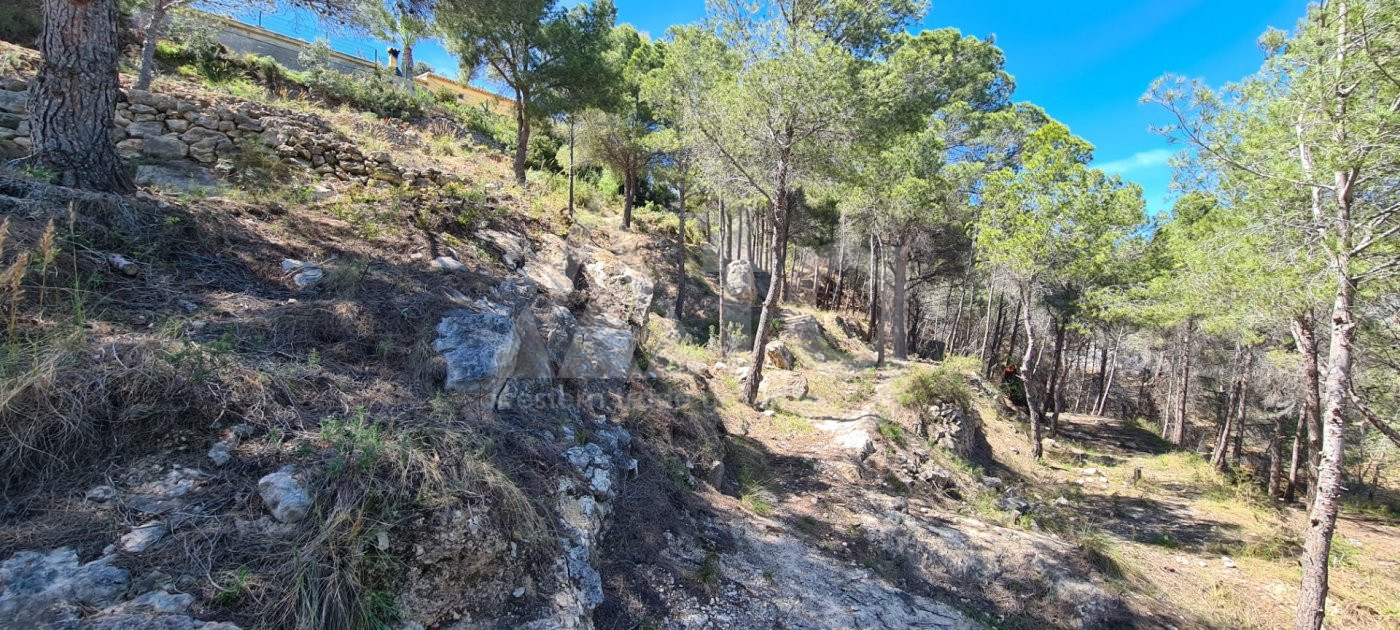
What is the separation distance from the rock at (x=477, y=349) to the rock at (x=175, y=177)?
375 centimetres

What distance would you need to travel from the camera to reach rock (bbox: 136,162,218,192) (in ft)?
18.6

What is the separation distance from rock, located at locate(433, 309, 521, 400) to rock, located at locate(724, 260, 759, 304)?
1342 centimetres

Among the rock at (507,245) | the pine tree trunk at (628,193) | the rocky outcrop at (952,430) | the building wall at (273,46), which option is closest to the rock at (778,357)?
the rocky outcrop at (952,430)

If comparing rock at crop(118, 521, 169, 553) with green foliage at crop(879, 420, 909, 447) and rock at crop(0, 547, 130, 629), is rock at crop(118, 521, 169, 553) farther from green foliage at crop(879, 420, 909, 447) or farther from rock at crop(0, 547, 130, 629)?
green foliage at crop(879, 420, 909, 447)

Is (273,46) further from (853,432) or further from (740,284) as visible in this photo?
(853,432)

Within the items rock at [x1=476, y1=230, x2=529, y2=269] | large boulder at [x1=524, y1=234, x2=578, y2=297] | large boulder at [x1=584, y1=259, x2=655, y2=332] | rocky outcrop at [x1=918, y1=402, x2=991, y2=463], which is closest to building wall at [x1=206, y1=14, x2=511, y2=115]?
large boulder at [x1=584, y1=259, x2=655, y2=332]

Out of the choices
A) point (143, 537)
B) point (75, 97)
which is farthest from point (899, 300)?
point (143, 537)

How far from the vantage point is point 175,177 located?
5.93 m

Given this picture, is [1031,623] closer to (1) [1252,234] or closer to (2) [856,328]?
(1) [1252,234]

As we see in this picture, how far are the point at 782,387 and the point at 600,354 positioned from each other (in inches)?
222

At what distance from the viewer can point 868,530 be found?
6340mm

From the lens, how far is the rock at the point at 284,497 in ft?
7.93

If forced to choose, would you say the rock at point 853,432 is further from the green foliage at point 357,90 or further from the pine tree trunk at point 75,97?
the green foliage at point 357,90

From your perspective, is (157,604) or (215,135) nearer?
(157,604)
